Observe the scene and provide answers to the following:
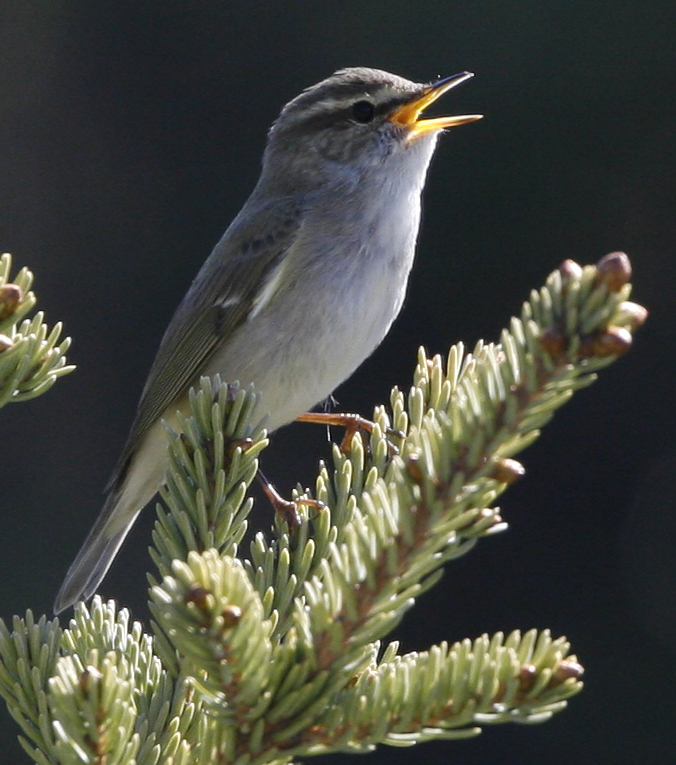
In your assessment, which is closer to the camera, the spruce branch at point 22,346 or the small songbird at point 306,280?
the spruce branch at point 22,346

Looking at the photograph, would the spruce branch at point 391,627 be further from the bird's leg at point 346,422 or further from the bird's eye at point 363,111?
the bird's eye at point 363,111

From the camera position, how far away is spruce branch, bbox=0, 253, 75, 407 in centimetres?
136

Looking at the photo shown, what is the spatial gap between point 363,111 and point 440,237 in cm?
307

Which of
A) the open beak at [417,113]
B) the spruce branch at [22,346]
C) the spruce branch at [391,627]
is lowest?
the spruce branch at [391,627]

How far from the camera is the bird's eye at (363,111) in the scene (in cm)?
328

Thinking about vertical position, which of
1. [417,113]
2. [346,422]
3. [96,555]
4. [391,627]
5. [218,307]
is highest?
[417,113]

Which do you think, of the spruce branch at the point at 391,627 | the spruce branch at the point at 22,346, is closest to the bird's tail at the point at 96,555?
the spruce branch at the point at 22,346

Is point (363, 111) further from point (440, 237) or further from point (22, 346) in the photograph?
point (440, 237)

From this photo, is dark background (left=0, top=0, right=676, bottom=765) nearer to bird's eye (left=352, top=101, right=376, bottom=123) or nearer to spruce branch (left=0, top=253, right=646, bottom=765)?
bird's eye (left=352, top=101, right=376, bottom=123)

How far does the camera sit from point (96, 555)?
2820mm

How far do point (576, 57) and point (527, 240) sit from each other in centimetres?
118

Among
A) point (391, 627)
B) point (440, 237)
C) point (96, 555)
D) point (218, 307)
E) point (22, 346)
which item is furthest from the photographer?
point (440, 237)

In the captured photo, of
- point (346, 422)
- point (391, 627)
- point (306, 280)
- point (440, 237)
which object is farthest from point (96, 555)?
point (440, 237)

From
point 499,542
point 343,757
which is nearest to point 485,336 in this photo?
point 499,542
